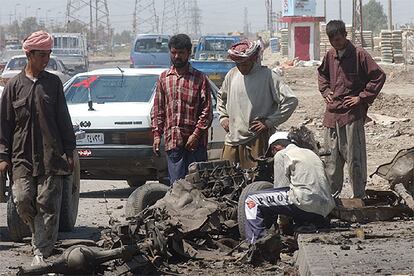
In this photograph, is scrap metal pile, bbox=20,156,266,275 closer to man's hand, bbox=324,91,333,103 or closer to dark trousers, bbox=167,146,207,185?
dark trousers, bbox=167,146,207,185

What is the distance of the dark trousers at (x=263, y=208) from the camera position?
8.17 metres

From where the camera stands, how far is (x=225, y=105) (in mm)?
10047

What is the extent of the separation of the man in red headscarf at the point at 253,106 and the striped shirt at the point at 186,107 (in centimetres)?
27

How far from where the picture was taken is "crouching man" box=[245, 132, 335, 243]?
26.7 ft

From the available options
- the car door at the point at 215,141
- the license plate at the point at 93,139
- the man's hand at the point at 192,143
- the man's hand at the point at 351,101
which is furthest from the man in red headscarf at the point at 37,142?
the car door at the point at 215,141

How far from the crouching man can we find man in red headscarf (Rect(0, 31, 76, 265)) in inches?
59.7

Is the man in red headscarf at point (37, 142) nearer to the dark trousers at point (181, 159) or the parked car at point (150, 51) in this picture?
the dark trousers at point (181, 159)

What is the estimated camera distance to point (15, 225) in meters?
9.45

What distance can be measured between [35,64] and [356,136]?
3.43 m

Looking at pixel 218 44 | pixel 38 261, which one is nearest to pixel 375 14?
pixel 218 44

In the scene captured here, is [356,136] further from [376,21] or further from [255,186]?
[376,21]

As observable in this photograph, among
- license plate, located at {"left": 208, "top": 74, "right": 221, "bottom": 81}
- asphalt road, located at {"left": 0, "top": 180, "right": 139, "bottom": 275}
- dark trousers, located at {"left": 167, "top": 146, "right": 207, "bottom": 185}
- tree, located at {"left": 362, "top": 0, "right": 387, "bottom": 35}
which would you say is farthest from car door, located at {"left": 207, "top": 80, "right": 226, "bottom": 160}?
tree, located at {"left": 362, "top": 0, "right": 387, "bottom": 35}

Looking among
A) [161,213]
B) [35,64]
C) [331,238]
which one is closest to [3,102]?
[35,64]

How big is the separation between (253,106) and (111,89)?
3.87 metres
